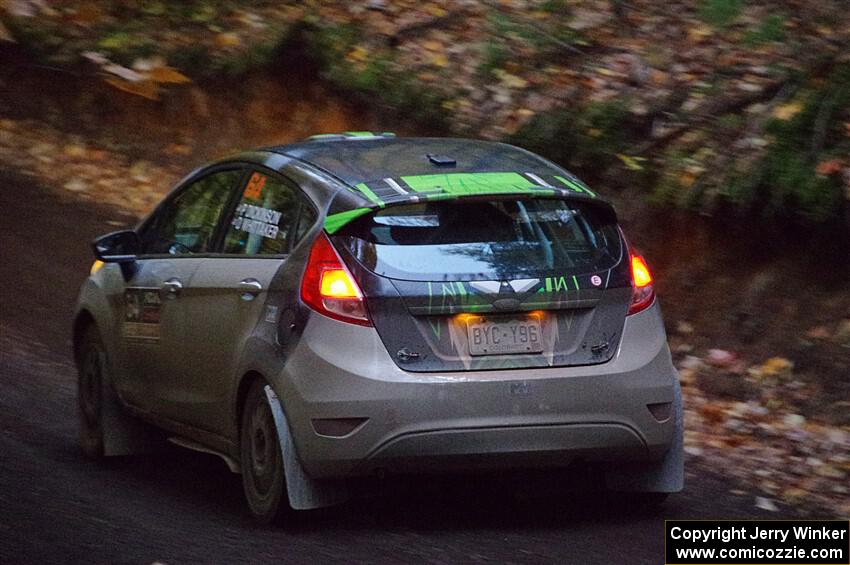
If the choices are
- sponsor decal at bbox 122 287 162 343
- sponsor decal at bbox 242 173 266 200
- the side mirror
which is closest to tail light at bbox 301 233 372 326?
sponsor decal at bbox 242 173 266 200

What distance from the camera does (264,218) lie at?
7230mm

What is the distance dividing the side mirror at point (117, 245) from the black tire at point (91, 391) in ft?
2.11

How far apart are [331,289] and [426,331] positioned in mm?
429

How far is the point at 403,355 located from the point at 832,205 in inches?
168

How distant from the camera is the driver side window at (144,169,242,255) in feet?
25.4

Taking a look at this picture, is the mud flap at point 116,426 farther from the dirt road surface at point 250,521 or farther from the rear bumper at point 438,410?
the rear bumper at point 438,410

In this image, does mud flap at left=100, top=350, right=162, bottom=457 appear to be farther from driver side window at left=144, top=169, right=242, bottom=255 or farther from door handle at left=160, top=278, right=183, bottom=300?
door handle at left=160, top=278, right=183, bottom=300

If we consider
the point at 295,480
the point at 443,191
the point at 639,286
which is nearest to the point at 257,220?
the point at 443,191

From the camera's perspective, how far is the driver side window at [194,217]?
7.75 metres

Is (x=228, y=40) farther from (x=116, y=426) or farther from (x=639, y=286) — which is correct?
(x=639, y=286)

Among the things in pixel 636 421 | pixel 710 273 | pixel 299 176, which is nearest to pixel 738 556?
pixel 636 421

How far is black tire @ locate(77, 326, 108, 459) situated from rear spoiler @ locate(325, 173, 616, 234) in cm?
261

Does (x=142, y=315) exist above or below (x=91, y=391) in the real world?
above

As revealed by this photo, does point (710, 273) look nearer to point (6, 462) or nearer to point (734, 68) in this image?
point (734, 68)
